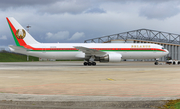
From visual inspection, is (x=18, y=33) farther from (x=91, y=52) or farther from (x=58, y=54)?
(x=91, y=52)

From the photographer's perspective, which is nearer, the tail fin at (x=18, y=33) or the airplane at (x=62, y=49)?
the airplane at (x=62, y=49)

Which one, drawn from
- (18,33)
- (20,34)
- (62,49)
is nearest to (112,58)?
(62,49)

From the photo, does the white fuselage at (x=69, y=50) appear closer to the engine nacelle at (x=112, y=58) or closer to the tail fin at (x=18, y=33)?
the tail fin at (x=18, y=33)

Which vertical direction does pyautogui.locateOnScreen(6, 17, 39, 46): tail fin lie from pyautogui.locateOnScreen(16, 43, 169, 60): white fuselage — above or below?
above

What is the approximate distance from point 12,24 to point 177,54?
77.6 metres

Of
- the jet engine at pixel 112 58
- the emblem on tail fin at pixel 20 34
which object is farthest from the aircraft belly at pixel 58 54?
the jet engine at pixel 112 58

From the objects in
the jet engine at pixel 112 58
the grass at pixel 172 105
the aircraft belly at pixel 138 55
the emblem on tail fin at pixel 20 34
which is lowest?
the grass at pixel 172 105

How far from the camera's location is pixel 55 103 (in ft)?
21.4

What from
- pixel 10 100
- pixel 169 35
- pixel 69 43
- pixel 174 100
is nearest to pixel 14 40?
pixel 69 43

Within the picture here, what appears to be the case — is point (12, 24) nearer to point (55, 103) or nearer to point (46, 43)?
point (46, 43)

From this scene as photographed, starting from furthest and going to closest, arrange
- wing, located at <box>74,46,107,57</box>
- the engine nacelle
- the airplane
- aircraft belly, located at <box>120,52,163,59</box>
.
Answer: aircraft belly, located at <box>120,52,163,59</box>
the airplane
wing, located at <box>74,46,107,57</box>
the engine nacelle

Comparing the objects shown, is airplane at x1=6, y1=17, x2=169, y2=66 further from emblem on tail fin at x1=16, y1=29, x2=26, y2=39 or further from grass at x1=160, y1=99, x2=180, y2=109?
grass at x1=160, y1=99, x2=180, y2=109

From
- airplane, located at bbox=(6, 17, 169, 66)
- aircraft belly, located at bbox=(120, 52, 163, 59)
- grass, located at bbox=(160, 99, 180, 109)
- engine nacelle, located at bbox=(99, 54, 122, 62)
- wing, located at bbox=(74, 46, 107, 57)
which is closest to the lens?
grass, located at bbox=(160, 99, 180, 109)

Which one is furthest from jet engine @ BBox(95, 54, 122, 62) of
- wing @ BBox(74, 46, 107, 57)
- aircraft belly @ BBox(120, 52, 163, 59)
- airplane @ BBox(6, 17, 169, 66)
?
aircraft belly @ BBox(120, 52, 163, 59)
